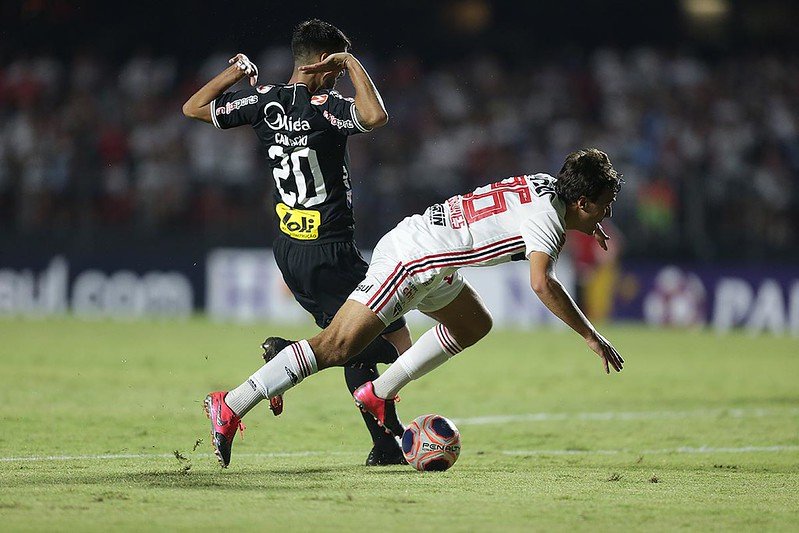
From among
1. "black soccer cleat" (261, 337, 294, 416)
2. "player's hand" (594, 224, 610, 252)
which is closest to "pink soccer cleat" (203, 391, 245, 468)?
"black soccer cleat" (261, 337, 294, 416)

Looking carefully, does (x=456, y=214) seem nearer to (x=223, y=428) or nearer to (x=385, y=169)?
(x=223, y=428)

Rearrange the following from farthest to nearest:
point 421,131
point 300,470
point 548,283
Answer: point 421,131, point 300,470, point 548,283

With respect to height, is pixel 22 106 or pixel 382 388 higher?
pixel 22 106

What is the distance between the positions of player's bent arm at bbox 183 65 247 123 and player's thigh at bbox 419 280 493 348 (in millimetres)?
1750

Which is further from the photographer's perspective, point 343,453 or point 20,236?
point 20,236

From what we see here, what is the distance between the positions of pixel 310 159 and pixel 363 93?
0.56 meters

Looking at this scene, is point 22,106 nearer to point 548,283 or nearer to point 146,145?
point 146,145

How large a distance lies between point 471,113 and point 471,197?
54.0 feet

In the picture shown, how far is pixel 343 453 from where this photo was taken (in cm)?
800

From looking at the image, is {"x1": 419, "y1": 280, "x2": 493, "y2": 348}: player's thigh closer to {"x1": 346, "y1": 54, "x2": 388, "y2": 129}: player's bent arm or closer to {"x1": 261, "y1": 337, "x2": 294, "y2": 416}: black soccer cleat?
{"x1": 261, "y1": 337, "x2": 294, "y2": 416}: black soccer cleat

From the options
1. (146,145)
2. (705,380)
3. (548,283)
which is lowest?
(705,380)

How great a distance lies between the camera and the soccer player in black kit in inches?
289

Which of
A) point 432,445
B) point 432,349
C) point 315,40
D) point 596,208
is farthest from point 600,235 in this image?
point 315,40

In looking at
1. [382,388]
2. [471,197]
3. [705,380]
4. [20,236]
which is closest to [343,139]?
[471,197]
